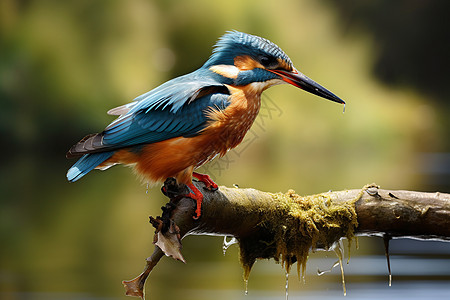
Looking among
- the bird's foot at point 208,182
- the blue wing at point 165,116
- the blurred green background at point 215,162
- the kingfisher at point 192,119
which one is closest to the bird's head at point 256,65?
the kingfisher at point 192,119

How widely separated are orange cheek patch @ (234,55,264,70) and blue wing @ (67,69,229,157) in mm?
145

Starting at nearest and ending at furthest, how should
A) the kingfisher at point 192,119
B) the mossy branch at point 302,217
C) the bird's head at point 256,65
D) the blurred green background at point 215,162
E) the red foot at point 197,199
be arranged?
the red foot at point 197,199 → the mossy branch at point 302,217 → the kingfisher at point 192,119 → the bird's head at point 256,65 → the blurred green background at point 215,162

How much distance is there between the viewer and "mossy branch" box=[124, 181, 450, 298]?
2.79m

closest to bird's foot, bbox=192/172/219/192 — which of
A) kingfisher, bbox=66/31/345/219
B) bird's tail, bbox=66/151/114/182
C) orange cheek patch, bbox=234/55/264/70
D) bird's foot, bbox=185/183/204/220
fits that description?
kingfisher, bbox=66/31/345/219

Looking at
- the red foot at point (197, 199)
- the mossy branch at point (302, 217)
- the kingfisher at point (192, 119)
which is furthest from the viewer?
the kingfisher at point (192, 119)

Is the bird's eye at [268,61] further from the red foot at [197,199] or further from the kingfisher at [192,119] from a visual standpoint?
the red foot at [197,199]

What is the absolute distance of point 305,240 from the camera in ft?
10.0

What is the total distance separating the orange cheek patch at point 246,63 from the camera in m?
3.08

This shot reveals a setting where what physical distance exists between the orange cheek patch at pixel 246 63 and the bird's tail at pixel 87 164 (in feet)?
2.23

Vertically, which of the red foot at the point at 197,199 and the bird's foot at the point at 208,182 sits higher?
the bird's foot at the point at 208,182

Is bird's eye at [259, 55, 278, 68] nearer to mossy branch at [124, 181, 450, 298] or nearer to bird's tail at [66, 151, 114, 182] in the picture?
mossy branch at [124, 181, 450, 298]

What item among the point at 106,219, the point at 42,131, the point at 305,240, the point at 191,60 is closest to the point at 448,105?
the point at 191,60

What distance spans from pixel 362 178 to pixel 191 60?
27.5ft

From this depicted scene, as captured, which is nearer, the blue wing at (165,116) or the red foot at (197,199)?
the red foot at (197,199)
